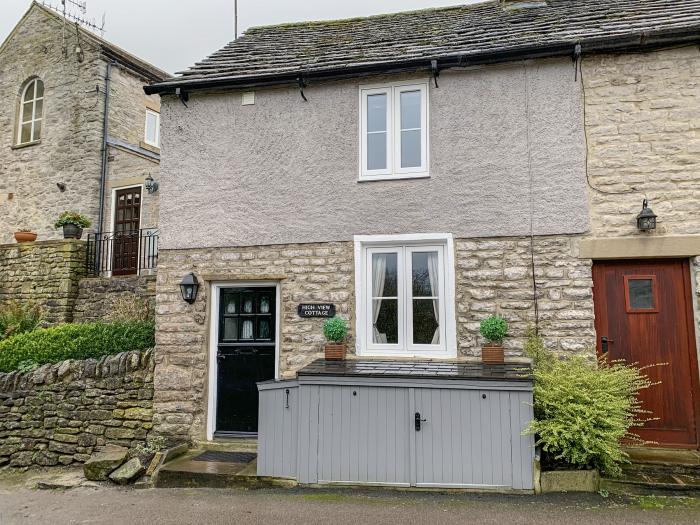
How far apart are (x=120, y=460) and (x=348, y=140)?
5.25 m

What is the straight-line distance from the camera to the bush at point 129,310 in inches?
382

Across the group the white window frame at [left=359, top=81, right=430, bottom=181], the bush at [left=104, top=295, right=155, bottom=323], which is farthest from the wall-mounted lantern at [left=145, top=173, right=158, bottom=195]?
the white window frame at [left=359, top=81, right=430, bottom=181]

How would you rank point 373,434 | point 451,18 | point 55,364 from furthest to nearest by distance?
point 451,18, point 55,364, point 373,434

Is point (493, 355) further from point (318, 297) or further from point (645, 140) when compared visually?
point (645, 140)

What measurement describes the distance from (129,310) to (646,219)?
8935mm

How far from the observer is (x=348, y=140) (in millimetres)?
7227

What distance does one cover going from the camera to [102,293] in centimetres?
1102

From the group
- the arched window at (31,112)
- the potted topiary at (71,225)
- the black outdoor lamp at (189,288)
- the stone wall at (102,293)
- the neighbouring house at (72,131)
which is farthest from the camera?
the arched window at (31,112)

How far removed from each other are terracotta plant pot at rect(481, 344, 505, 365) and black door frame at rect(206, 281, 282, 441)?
2.83m

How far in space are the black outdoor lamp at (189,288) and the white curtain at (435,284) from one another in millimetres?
3355

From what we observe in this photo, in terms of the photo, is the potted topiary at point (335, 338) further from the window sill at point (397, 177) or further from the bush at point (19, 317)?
the bush at point (19, 317)

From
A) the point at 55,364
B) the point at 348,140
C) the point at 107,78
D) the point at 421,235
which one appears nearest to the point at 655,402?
the point at 421,235

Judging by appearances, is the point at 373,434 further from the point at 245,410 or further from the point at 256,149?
the point at 256,149

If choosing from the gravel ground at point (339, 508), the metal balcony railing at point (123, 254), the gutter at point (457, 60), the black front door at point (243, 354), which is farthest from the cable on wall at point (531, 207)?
the metal balcony railing at point (123, 254)
